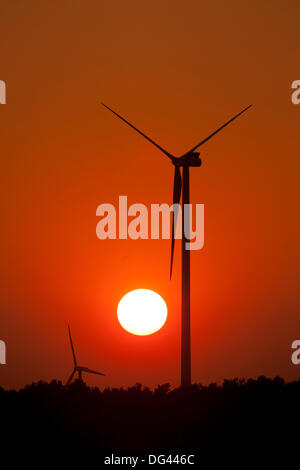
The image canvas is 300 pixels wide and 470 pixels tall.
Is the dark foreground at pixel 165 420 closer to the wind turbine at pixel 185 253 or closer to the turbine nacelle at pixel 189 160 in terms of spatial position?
the wind turbine at pixel 185 253

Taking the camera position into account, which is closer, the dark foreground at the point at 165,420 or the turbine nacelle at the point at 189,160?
the dark foreground at the point at 165,420

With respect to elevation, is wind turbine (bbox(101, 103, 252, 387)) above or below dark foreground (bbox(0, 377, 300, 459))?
above

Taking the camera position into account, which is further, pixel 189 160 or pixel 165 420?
pixel 189 160

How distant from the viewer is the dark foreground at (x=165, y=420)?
61250mm

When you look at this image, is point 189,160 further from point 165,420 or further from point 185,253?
point 165,420

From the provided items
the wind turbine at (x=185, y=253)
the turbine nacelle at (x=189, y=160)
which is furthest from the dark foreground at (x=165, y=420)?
the turbine nacelle at (x=189, y=160)

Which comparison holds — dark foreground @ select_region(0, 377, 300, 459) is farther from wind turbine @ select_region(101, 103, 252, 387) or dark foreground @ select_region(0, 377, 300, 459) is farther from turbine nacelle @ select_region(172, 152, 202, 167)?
turbine nacelle @ select_region(172, 152, 202, 167)

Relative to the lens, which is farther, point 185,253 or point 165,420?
point 185,253

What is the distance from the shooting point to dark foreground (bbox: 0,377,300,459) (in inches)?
2411

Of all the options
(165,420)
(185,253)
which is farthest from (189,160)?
(165,420)

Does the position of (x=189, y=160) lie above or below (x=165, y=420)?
above

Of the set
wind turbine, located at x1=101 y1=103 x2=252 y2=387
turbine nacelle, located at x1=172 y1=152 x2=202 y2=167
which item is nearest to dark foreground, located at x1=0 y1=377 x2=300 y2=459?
wind turbine, located at x1=101 y1=103 x2=252 y2=387

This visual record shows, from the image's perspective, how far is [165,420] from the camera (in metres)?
63.9
